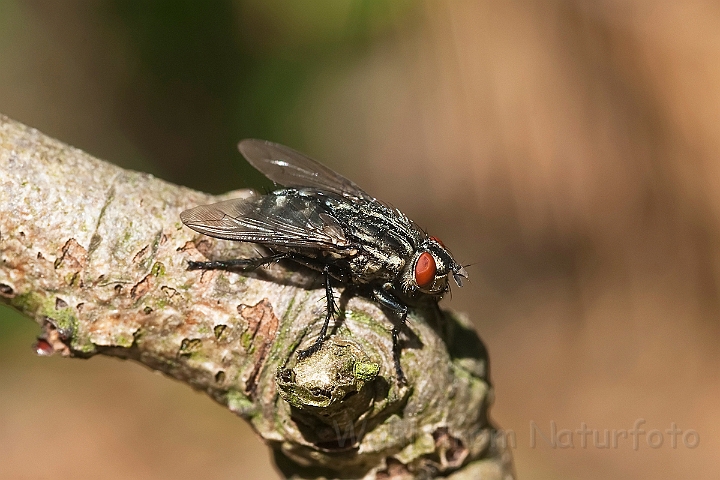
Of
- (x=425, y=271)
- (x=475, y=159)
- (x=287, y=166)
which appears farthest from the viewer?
(x=475, y=159)

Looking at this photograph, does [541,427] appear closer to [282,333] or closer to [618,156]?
[618,156]

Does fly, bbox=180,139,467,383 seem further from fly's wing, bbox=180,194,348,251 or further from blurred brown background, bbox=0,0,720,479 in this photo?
blurred brown background, bbox=0,0,720,479

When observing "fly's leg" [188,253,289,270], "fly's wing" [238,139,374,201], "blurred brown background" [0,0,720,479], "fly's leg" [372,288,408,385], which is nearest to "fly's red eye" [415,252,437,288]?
"fly's leg" [372,288,408,385]

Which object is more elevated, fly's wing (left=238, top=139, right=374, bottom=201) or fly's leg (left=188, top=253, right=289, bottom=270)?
fly's wing (left=238, top=139, right=374, bottom=201)

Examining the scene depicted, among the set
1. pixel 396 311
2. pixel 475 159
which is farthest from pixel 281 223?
pixel 475 159

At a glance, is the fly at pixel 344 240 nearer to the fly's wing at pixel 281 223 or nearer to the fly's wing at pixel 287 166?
the fly's wing at pixel 281 223

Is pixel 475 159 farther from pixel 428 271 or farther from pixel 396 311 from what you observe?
pixel 396 311
